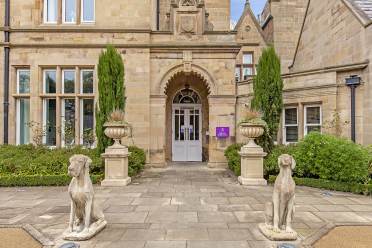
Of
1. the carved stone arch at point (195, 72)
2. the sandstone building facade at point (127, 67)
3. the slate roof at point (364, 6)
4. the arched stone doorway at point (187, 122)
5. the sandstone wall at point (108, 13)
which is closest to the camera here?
the slate roof at point (364, 6)

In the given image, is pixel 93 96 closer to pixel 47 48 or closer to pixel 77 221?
pixel 47 48

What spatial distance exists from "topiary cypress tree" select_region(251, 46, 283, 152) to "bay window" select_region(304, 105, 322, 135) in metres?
Result: 2.23

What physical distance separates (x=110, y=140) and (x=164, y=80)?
151 inches

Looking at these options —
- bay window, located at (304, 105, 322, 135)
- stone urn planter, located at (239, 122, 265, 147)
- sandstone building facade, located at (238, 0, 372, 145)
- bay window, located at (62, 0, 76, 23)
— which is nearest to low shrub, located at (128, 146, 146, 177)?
stone urn planter, located at (239, 122, 265, 147)

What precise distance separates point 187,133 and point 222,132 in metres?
2.33

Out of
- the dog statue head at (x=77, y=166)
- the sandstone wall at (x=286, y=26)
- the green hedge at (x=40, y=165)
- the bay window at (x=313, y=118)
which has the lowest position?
the green hedge at (x=40, y=165)

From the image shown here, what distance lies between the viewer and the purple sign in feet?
37.3

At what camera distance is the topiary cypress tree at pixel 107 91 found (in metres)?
9.00

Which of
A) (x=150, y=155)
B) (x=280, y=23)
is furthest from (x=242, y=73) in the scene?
(x=150, y=155)

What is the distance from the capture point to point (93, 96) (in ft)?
36.9

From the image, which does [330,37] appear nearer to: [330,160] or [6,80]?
[330,160]

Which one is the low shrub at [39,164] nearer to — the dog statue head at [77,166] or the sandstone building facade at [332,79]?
the dog statue head at [77,166]

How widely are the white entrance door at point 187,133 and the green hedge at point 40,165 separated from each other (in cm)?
348

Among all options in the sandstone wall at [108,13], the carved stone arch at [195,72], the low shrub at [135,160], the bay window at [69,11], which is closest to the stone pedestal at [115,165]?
the low shrub at [135,160]
